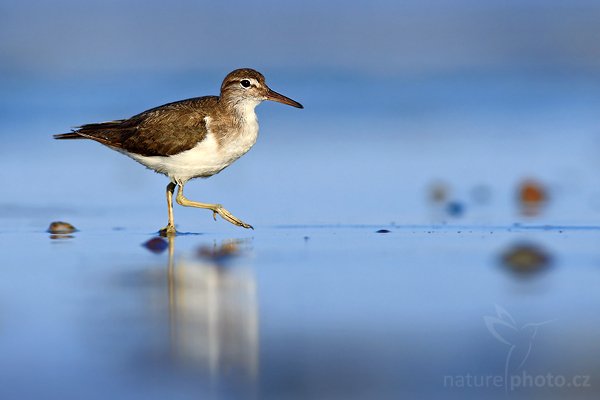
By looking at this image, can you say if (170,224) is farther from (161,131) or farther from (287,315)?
(287,315)

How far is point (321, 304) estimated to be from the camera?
595cm

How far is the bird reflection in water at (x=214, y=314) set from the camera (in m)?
4.85

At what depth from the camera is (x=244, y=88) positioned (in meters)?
9.88

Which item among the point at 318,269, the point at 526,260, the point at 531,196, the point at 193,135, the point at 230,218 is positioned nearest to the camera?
the point at 526,260

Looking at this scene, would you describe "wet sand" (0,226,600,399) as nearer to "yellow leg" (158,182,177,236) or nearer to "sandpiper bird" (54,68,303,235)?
"yellow leg" (158,182,177,236)

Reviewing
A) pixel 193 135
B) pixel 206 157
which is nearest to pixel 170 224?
pixel 206 157

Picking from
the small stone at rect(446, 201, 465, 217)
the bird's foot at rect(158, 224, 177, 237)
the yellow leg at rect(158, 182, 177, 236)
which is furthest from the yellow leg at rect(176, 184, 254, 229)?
the small stone at rect(446, 201, 465, 217)

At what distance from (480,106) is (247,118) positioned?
8.16 metres

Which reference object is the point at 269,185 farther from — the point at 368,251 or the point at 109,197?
the point at 368,251

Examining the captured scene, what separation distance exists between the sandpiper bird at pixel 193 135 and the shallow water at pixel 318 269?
0.53 meters

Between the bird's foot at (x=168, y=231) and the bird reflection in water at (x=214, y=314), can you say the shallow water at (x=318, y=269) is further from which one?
the bird's foot at (x=168, y=231)

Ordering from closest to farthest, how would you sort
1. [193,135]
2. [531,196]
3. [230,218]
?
[230,218], [193,135], [531,196]

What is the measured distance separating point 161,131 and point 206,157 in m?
0.49

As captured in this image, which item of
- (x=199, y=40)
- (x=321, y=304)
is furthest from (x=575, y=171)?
(x=199, y=40)
